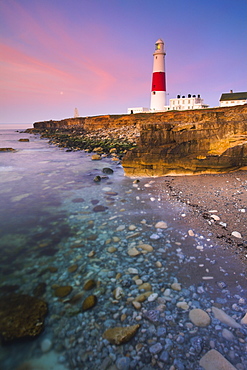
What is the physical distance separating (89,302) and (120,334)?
2.91ft

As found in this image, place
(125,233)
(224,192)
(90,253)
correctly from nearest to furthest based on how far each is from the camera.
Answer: (90,253) → (125,233) → (224,192)

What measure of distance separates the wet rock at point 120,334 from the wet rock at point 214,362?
1.00 m

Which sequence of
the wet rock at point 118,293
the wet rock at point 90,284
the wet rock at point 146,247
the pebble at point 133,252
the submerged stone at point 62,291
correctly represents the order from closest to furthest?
the wet rock at point 118,293 < the submerged stone at point 62,291 < the wet rock at point 90,284 < the pebble at point 133,252 < the wet rock at point 146,247

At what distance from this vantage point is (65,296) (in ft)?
13.4

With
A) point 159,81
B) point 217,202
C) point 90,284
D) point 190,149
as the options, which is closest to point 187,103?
point 159,81

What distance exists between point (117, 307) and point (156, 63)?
56741mm

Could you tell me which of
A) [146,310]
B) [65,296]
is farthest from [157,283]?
[65,296]

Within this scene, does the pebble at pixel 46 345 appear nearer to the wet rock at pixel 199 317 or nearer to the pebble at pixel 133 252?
the wet rock at pixel 199 317

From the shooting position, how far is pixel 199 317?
11.4 feet

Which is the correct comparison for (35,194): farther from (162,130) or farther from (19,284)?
(162,130)

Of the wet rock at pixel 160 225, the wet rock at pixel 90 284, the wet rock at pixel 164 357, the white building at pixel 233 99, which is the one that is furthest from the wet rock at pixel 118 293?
the white building at pixel 233 99

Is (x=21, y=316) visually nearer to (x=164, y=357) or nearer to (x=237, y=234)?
(x=164, y=357)

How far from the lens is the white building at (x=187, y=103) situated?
66250 mm

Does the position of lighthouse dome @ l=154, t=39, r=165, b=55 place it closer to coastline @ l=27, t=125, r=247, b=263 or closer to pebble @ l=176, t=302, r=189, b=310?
coastline @ l=27, t=125, r=247, b=263
